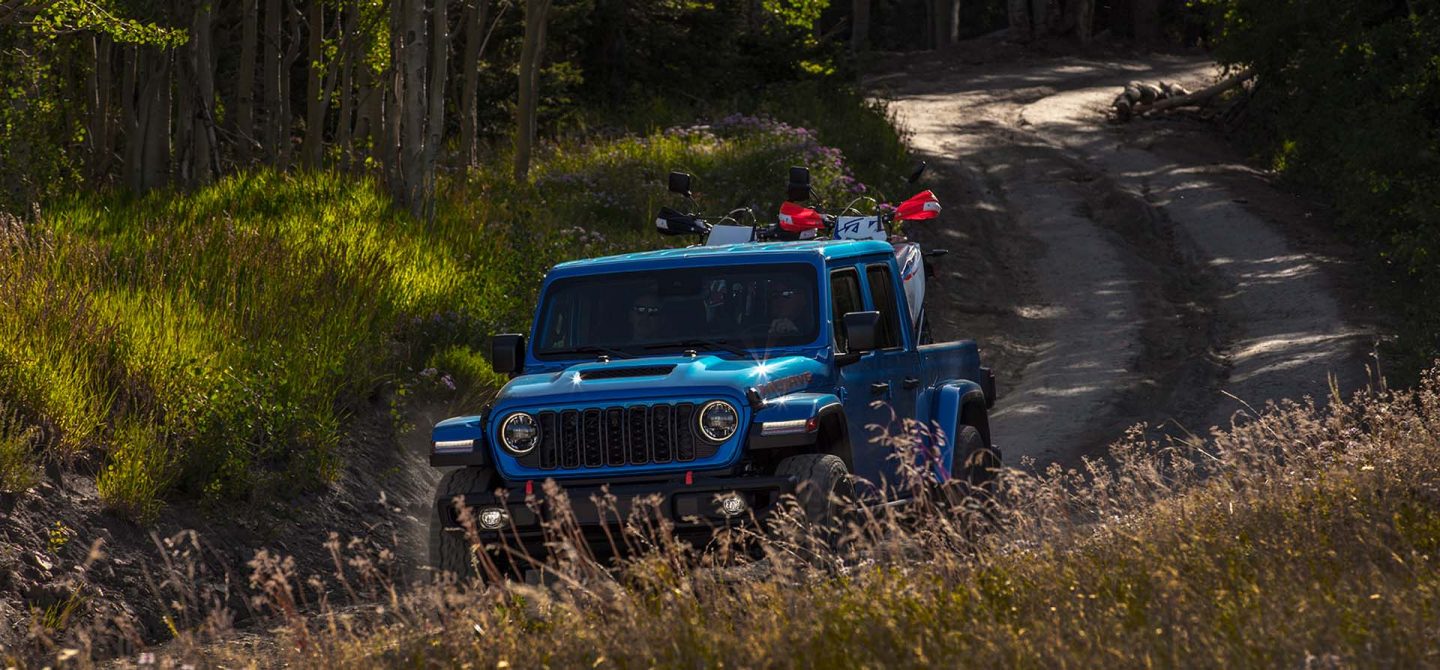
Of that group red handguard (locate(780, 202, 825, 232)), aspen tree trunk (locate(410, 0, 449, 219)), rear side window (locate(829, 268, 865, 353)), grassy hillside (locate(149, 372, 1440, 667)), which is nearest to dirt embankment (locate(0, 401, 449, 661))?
grassy hillside (locate(149, 372, 1440, 667))

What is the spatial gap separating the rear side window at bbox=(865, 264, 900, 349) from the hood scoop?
1881 millimetres

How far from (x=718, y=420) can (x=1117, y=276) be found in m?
17.4

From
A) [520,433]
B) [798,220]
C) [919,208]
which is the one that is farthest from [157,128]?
[520,433]

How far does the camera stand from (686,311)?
29.4ft

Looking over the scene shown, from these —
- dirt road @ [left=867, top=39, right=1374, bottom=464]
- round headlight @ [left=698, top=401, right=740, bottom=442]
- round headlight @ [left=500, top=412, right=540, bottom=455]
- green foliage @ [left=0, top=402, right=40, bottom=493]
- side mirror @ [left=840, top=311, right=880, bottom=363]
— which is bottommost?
dirt road @ [left=867, top=39, right=1374, bottom=464]

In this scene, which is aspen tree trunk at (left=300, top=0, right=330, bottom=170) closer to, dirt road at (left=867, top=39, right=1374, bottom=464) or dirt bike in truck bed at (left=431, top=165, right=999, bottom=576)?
dirt road at (left=867, top=39, right=1374, bottom=464)

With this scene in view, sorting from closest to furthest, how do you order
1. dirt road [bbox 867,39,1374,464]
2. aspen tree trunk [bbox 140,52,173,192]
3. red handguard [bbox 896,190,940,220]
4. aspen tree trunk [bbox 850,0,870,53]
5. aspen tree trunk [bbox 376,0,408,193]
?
red handguard [bbox 896,190,940,220], dirt road [bbox 867,39,1374,464], aspen tree trunk [bbox 376,0,408,193], aspen tree trunk [bbox 140,52,173,192], aspen tree trunk [bbox 850,0,870,53]

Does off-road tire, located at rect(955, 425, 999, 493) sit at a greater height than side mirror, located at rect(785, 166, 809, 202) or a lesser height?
lesser

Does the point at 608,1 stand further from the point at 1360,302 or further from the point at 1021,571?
the point at 1021,571

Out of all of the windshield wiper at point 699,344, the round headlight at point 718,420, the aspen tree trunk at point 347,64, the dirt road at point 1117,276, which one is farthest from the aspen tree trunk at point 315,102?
the round headlight at point 718,420

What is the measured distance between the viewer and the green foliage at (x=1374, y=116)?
21250 mm

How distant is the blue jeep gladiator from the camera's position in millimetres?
7820

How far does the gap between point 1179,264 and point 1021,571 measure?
19.3m

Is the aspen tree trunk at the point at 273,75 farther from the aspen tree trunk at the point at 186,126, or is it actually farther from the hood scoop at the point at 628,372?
the hood scoop at the point at 628,372
